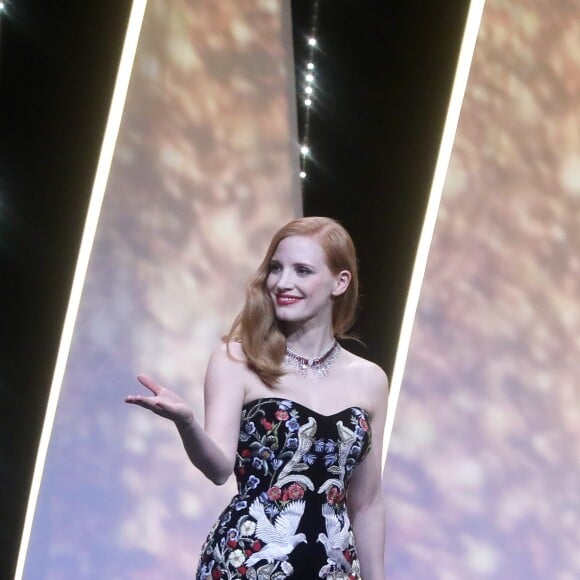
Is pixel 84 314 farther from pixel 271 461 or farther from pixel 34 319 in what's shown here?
pixel 271 461

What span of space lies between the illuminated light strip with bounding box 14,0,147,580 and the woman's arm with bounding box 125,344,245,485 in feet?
3.98

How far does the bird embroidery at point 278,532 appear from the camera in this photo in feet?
6.37

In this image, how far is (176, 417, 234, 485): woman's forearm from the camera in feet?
6.12

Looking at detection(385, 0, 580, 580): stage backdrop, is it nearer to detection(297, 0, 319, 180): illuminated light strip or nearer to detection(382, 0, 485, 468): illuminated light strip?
detection(382, 0, 485, 468): illuminated light strip

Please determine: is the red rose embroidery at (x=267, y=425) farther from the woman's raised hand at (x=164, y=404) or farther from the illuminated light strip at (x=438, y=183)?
the illuminated light strip at (x=438, y=183)

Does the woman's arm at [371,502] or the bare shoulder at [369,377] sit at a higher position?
the bare shoulder at [369,377]

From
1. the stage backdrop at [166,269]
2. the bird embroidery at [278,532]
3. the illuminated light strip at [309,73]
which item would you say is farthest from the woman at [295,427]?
the illuminated light strip at [309,73]

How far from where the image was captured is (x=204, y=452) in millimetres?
1900

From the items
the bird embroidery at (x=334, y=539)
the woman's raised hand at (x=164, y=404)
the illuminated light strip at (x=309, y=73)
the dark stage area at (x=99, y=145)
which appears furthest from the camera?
the illuminated light strip at (x=309, y=73)

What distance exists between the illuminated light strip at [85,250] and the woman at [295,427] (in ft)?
3.90

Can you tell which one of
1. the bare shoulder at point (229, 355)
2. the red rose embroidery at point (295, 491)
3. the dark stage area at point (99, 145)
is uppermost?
the dark stage area at point (99, 145)

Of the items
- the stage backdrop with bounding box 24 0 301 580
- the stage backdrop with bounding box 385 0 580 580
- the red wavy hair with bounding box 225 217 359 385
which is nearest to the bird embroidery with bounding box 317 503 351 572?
the red wavy hair with bounding box 225 217 359 385

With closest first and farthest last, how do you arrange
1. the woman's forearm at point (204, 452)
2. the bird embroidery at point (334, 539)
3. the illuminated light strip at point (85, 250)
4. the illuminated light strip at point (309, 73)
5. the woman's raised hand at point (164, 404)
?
the woman's raised hand at point (164, 404) → the woman's forearm at point (204, 452) → the bird embroidery at point (334, 539) → the illuminated light strip at point (85, 250) → the illuminated light strip at point (309, 73)

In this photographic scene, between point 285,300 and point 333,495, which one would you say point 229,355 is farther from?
point 333,495
